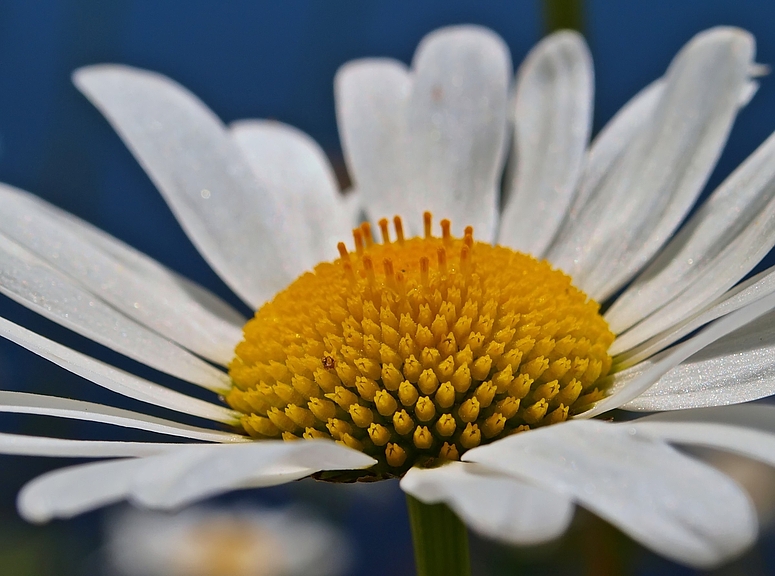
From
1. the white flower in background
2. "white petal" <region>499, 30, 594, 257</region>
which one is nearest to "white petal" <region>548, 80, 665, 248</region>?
"white petal" <region>499, 30, 594, 257</region>

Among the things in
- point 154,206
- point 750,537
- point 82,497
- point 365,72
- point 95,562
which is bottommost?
point 750,537

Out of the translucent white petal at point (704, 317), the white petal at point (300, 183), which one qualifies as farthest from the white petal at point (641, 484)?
the white petal at point (300, 183)

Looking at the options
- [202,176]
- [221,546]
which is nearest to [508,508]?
[202,176]

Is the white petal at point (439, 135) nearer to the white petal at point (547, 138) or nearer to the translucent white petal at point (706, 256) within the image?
the white petal at point (547, 138)

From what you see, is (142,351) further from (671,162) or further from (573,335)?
(671,162)

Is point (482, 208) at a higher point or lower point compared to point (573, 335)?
higher

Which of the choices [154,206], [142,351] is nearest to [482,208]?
[142,351]
